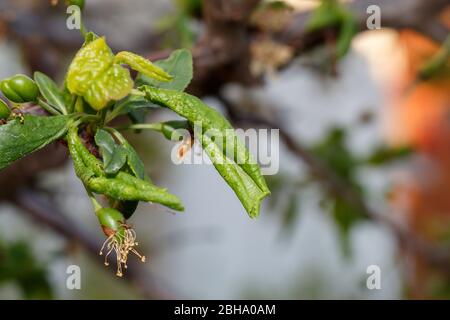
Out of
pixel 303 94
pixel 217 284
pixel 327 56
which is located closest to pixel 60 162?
pixel 327 56

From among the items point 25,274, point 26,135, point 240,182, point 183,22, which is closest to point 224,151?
point 240,182

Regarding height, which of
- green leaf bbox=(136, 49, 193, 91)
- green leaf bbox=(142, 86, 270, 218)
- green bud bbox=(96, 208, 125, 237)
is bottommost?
green bud bbox=(96, 208, 125, 237)

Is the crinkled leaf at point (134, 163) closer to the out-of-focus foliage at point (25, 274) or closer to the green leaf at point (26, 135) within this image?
the green leaf at point (26, 135)

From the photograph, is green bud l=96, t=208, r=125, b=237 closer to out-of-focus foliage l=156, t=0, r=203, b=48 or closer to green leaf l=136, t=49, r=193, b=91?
green leaf l=136, t=49, r=193, b=91

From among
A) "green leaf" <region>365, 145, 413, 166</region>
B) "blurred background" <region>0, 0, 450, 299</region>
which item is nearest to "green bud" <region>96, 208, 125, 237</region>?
"blurred background" <region>0, 0, 450, 299</region>

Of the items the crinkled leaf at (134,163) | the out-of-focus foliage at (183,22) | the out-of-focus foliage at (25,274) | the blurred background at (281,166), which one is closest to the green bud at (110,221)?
the crinkled leaf at (134,163)
